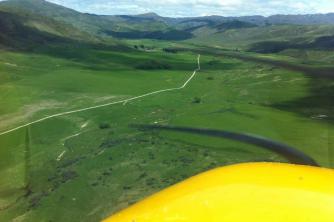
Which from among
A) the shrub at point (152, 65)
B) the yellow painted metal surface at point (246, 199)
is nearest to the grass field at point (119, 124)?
the yellow painted metal surface at point (246, 199)

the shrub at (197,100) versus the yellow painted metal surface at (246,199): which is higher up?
the yellow painted metal surface at (246,199)

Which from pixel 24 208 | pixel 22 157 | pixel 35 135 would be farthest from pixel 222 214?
pixel 35 135

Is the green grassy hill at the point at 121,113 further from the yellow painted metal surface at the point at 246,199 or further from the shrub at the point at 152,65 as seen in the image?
the yellow painted metal surface at the point at 246,199

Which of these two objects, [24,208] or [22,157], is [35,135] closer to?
[22,157]

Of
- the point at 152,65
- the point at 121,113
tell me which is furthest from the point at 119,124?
the point at 152,65

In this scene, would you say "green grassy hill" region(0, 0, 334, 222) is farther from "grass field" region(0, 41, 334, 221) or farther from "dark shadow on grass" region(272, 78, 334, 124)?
"dark shadow on grass" region(272, 78, 334, 124)

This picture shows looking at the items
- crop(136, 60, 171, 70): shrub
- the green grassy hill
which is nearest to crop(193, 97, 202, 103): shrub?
the green grassy hill
